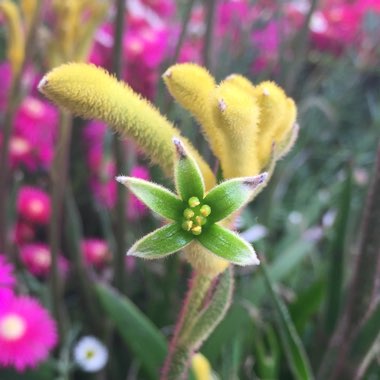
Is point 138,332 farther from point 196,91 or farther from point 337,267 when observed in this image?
point 196,91

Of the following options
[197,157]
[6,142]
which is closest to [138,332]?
[6,142]

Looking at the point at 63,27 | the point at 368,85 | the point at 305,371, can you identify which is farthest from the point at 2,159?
the point at 368,85

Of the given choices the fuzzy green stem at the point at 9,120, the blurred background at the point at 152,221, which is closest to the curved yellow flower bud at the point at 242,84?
the blurred background at the point at 152,221

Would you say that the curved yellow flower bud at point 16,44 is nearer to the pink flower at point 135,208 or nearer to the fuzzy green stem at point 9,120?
the fuzzy green stem at point 9,120

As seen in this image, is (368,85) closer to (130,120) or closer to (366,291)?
(366,291)

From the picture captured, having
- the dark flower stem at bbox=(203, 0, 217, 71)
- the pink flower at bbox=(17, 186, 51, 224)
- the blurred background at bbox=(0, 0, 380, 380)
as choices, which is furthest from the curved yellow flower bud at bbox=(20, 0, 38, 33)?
the pink flower at bbox=(17, 186, 51, 224)

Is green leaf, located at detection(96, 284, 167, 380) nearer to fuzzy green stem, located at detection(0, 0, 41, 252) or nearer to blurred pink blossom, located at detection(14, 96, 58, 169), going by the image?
fuzzy green stem, located at detection(0, 0, 41, 252)
